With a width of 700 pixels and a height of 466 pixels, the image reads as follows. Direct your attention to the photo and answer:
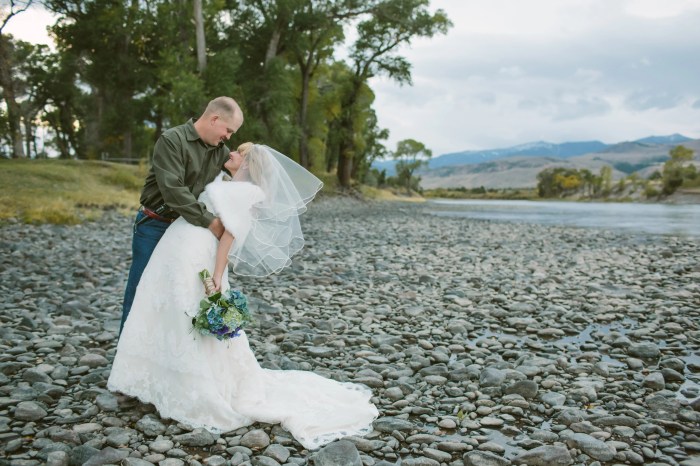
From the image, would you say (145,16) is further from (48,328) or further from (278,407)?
(278,407)

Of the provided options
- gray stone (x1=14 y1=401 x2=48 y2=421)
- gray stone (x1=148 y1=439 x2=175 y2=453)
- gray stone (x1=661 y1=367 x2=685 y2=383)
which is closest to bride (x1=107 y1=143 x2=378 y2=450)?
gray stone (x1=148 y1=439 x2=175 y2=453)

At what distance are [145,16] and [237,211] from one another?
33250mm

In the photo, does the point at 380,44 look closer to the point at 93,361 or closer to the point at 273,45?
the point at 273,45

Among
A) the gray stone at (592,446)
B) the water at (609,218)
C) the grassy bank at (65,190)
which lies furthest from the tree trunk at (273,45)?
the gray stone at (592,446)

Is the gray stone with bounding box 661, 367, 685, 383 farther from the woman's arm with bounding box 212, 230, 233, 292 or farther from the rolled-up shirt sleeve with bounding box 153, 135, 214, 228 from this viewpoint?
the rolled-up shirt sleeve with bounding box 153, 135, 214, 228

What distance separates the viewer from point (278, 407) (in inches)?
178

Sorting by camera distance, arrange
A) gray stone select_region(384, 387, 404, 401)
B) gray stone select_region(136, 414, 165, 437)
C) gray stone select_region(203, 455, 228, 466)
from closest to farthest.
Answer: gray stone select_region(203, 455, 228, 466)
gray stone select_region(136, 414, 165, 437)
gray stone select_region(384, 387, 404, 401)

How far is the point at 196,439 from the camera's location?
4012mm

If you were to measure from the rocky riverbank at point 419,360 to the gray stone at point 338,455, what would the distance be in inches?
0.5

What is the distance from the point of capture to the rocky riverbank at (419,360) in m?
3.95

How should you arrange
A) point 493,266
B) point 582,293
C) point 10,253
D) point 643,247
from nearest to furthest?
point 582,293
point 10,253
point 493,266
point 643,247

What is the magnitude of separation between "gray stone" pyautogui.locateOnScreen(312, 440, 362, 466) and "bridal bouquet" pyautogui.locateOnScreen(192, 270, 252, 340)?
1.23m

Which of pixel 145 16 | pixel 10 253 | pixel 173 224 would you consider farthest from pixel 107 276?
pixel 145 16

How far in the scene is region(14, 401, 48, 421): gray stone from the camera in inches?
169
